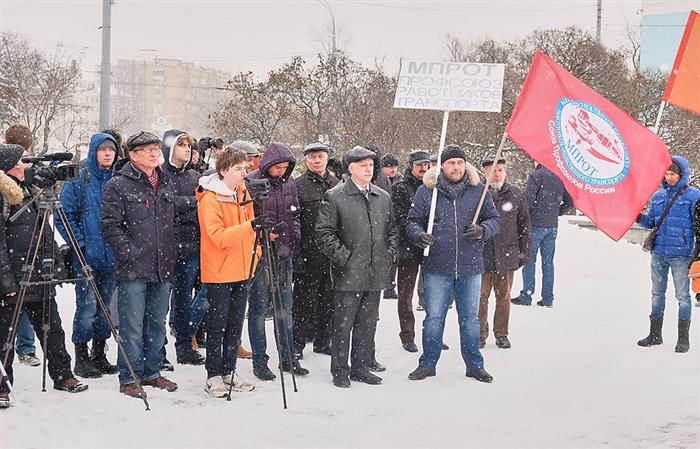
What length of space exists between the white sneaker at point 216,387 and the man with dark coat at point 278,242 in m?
0.54

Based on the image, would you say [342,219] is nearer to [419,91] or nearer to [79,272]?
[419,91]

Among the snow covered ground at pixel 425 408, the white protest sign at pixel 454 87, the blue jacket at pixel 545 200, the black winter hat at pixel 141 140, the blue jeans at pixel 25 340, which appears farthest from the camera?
the blue jacket at pixel 545 200

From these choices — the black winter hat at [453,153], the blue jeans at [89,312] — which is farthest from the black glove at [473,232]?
the blue jeans at [89,312]

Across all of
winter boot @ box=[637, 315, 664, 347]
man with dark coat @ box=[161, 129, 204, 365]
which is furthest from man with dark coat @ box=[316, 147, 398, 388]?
winter boot @ box=[637, 315, 664, 347]

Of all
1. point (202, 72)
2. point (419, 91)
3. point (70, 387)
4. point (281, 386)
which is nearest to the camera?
point (70, 387)

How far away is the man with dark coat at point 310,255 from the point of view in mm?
7434

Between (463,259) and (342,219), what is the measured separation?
1.14 meters

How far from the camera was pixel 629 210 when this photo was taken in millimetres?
6828

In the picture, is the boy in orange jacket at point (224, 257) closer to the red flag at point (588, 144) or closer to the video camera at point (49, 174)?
the video camera at point (49, 174)

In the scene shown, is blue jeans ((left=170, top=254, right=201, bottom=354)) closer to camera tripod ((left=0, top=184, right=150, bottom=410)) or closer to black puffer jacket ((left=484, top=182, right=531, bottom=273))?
camera tripod ((left=0, top=184, right=150, bottom=410))

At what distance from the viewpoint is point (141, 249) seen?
6.03 meters

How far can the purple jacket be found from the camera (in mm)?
6727

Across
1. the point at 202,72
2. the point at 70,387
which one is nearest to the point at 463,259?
the point at 70,387

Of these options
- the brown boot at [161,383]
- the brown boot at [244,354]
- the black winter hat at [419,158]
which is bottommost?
the brown boot at [244,354]
